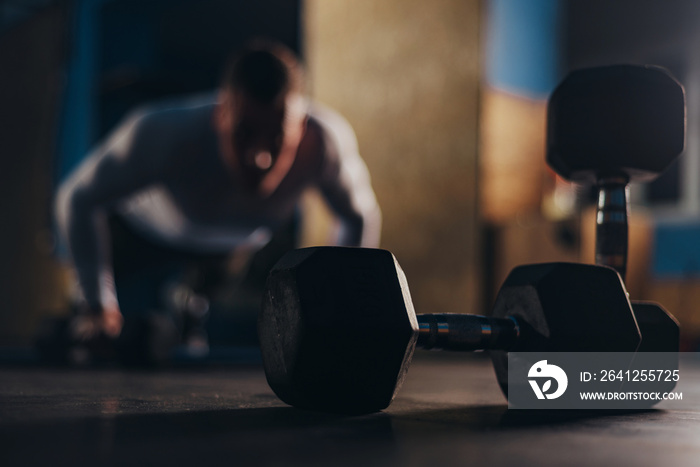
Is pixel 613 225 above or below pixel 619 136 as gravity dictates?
below

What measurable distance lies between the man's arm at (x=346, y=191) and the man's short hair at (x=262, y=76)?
23cm

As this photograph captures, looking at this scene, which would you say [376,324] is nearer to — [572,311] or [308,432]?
[308,432]

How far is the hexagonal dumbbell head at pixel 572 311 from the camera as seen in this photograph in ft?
2.57

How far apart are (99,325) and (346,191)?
0.75 metres

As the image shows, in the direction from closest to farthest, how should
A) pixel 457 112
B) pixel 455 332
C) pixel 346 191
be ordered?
pixel 455 332
pixel 346 191
pixel 457 112

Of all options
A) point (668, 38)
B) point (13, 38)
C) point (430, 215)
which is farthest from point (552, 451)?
point (13, 38)

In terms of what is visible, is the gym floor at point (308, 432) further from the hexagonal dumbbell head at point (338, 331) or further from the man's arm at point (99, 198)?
the man's arm at point (99, 198)

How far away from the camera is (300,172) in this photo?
199cm

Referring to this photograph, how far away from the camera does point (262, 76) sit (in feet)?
5.70

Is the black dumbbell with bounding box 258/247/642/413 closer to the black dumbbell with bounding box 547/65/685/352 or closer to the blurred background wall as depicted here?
the black dumbbell with bounding box 547/65/685/352

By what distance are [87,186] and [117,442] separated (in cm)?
137

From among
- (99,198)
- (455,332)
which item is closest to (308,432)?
(455,332)

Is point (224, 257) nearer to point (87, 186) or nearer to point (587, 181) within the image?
point (87, 186)

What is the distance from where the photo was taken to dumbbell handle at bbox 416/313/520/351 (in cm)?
76
